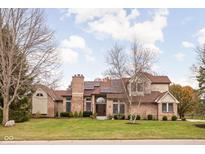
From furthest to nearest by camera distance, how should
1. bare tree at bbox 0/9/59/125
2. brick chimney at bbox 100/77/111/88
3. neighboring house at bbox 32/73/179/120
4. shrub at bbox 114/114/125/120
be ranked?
brick chimney at bbox 100/77/111/88 → neighboring house at bbox 32/73/179/120 → shrub at bbox 114/114/125/120 → bare tree at bbox 0/9/59/125

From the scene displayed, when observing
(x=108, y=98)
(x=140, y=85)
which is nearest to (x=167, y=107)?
(x=140, y=85)

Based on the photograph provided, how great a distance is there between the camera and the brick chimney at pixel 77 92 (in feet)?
88.6

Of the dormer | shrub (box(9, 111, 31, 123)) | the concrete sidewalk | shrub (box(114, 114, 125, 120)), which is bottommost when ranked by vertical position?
the concrete sidewalk

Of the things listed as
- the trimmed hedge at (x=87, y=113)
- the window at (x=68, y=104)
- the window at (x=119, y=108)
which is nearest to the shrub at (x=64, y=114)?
A: the window at (x=68, y=104)

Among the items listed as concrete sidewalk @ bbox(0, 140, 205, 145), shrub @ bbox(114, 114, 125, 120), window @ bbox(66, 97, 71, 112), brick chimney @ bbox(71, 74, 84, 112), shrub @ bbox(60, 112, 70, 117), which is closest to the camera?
concrete sidewalk @ bbox(0, 140, 205, 145)

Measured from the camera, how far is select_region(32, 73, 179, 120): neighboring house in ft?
84.4

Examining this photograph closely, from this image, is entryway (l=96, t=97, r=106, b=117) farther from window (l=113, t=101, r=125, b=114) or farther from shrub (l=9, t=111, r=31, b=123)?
shrub (l=9, t=111, r=31, b=123)

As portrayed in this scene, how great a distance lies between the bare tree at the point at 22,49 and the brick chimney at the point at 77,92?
28.8ft

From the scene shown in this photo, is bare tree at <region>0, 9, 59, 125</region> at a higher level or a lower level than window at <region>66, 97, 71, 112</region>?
higher

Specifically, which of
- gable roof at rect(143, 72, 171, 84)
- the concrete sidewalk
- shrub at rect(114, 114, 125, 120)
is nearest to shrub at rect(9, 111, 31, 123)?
shrub at rect(114, 114, 125, 120)

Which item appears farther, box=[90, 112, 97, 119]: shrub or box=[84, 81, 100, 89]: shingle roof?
box=[84, 81, 100, 89]: shingle roof

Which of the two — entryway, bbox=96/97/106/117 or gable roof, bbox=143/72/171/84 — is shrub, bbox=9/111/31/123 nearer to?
entryway, bbox=96/97/106/117

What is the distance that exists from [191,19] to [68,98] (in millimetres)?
15289
